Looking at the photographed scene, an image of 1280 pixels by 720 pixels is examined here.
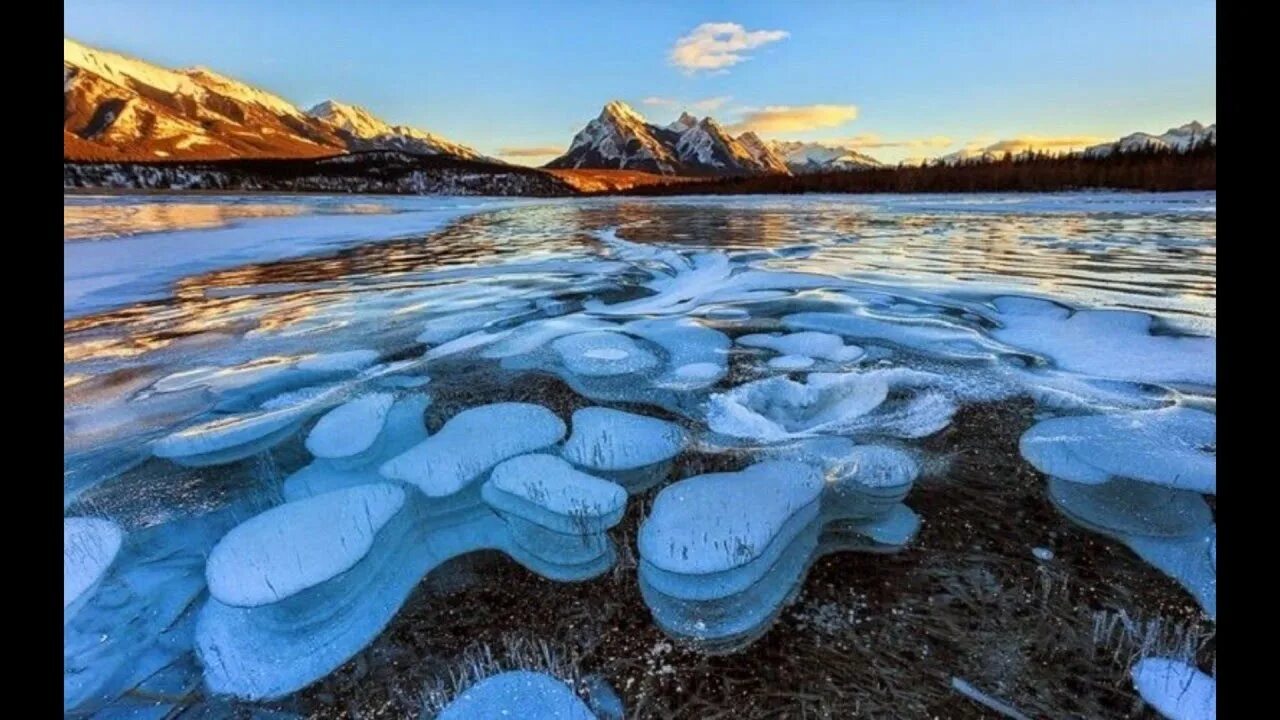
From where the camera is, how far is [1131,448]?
3.03 metres

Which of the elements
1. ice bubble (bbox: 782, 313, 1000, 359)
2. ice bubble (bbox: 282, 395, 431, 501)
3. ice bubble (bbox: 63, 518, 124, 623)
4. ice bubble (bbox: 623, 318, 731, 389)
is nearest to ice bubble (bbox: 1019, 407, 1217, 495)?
ice bubble (bbox: 782, 313, 1000, 359)

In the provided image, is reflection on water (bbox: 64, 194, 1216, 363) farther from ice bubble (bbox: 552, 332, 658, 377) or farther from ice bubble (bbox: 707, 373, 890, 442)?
ice bubble (bbox: 707, 373, 890, 442)

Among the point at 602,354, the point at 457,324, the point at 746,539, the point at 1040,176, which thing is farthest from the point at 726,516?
the point at 1040,176

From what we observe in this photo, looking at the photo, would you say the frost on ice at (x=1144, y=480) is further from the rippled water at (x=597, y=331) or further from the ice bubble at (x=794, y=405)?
the ice bubble at (x=794, y=405)

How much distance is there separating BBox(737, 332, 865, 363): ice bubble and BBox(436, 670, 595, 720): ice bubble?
3.44 m

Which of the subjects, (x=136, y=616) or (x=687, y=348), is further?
(x=687, y=348)

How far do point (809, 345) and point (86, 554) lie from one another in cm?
455

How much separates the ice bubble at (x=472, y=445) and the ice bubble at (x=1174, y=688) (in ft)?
8.43

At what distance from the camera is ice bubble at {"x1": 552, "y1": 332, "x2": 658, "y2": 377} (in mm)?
4531

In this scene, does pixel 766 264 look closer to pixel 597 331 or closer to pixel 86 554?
pixel 597 331

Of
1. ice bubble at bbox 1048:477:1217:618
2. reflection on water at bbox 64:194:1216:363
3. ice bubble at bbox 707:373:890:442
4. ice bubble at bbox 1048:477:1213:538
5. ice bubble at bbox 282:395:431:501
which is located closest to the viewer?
ice bubble at bbox 1048:477:1217:618

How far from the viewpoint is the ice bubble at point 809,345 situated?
4.73m

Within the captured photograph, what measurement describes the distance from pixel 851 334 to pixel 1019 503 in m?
2.75
